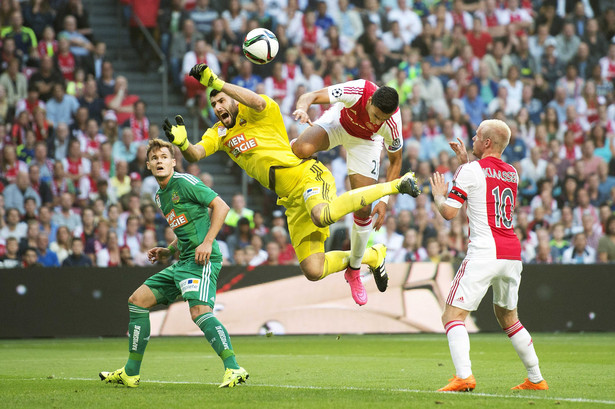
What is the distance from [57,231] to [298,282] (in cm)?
438

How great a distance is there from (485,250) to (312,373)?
2.98 meters

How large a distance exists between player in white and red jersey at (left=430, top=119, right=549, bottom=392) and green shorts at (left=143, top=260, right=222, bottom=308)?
7.14 feet

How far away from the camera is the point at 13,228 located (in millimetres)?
16281

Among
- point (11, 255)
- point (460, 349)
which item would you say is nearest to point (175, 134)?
point (460, 349)

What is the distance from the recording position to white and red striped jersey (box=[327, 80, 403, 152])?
9812mm

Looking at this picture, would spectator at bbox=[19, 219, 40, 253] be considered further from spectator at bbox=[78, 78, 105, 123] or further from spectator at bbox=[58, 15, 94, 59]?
spectator at bbox=[58, 15, 94, 59]

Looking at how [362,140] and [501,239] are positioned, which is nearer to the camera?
[501,239]

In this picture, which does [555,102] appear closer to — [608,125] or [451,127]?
[608,125]

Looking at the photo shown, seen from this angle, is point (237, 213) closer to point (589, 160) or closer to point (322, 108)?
point (322, 108)

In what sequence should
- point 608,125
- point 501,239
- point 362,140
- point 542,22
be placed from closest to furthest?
point 501,239, point 362,140, point 608,125, point 542,22

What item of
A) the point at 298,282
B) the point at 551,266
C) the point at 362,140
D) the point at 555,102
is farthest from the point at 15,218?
the point at 555,102

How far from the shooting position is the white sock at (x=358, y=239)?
33.3 feet

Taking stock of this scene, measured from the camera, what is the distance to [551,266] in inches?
667

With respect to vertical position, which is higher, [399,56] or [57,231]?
[399,56]
